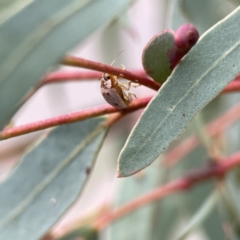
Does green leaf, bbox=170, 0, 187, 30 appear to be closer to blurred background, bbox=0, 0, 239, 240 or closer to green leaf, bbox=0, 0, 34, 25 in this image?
blurred background, bbox=0, 0, 239, 240

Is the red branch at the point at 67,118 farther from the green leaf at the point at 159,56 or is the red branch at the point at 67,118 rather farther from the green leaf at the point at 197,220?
the green leaf at the point at 197,220

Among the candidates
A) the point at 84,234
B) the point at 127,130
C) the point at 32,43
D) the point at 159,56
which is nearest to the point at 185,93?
the point at 159,56

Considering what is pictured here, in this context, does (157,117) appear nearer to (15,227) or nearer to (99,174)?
(15,227)

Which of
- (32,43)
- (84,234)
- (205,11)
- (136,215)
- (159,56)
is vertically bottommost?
(136,215)

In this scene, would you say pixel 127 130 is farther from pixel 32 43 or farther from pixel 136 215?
pixel 32 43

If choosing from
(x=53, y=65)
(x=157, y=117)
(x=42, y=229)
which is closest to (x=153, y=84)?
(x=157, y=117)

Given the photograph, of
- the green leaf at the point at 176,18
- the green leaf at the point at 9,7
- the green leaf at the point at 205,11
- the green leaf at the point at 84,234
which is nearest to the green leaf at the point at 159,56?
the green leaf at the point at 9,7

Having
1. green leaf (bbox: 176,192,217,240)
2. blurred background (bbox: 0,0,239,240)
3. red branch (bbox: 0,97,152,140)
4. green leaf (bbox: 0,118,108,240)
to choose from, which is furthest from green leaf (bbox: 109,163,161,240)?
red branch (bbox: 0,97,152,140)
